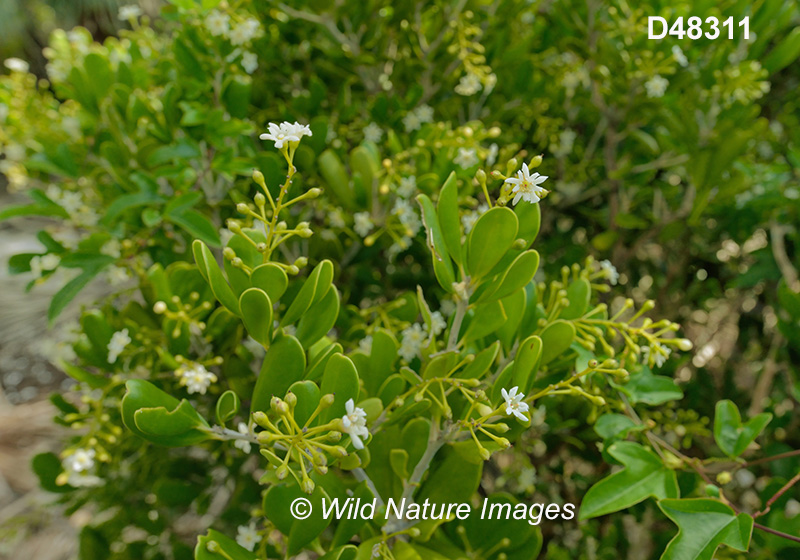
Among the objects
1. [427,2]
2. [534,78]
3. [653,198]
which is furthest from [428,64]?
[653,198]

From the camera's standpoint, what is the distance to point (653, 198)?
102 cm

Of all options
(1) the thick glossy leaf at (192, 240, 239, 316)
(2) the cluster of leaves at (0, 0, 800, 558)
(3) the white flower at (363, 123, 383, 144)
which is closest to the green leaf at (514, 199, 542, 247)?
(2) the cluster of leaves at (0, 0, 800, 558)

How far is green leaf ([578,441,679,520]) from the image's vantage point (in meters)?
0.49

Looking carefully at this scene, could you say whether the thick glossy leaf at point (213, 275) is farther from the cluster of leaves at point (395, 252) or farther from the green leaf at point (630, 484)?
the green leaf at point (630, 484)

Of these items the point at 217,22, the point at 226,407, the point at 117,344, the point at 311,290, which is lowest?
the point at 117,344

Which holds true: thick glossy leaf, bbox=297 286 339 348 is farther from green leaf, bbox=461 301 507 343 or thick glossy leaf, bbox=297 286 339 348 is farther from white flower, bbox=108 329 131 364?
white flower, bbox=108 329 131 364

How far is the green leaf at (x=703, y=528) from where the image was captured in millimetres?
456

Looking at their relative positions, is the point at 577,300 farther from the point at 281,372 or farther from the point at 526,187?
the point at 281,372

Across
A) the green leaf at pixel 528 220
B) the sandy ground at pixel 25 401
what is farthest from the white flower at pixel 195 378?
the sandy ground at pixel 25 401

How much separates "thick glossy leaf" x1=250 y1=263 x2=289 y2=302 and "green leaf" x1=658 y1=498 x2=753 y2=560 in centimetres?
36

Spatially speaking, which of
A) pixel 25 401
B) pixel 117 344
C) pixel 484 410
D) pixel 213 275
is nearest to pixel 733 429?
pixel 484 410

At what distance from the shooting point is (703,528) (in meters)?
0.47

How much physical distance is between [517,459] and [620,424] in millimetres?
299

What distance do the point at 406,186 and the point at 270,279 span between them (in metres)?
0.30
